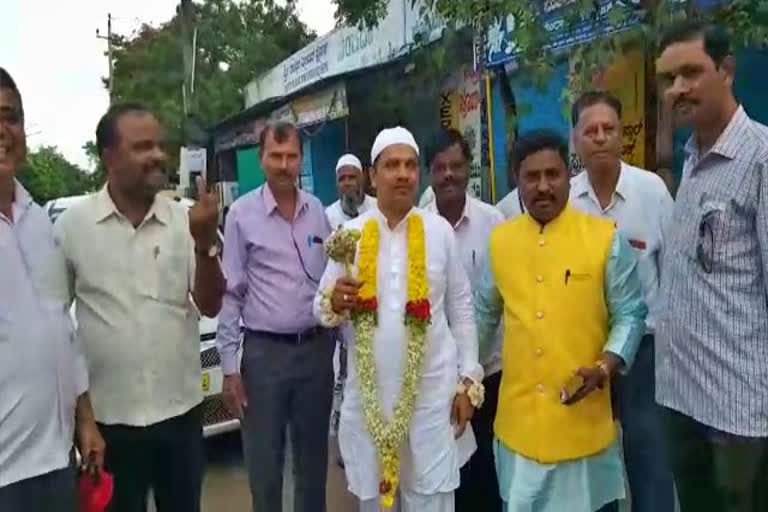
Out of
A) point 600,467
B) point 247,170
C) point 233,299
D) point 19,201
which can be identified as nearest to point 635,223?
point 600,467

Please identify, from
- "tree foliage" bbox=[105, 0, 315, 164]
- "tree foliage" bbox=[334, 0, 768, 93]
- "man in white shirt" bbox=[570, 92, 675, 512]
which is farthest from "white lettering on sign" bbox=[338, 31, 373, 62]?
"tree foliage" bbox=[105, 0, 315, 164]

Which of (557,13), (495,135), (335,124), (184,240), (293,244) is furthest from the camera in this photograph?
(335,124)

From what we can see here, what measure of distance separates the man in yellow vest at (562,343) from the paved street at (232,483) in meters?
2.07

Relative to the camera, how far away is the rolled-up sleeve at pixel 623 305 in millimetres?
3217

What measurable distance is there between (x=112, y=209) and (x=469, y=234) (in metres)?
1.65

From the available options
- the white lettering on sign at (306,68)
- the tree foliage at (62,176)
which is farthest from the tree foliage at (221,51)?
the white lettering on sign at (306,68)

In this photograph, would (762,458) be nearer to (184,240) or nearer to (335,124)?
(184,240)

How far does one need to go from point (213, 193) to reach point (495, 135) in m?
7.47

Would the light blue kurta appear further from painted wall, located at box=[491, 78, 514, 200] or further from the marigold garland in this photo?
painted wall, located at box=[491, 78, 514, 200]

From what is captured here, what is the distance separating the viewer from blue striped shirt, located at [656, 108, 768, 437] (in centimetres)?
259

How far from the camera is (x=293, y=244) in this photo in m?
4.09

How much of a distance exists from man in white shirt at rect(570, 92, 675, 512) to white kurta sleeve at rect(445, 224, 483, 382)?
70 cm

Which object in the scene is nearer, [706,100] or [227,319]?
[706,100]

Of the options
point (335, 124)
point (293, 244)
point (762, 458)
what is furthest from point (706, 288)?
point (335, 124)
